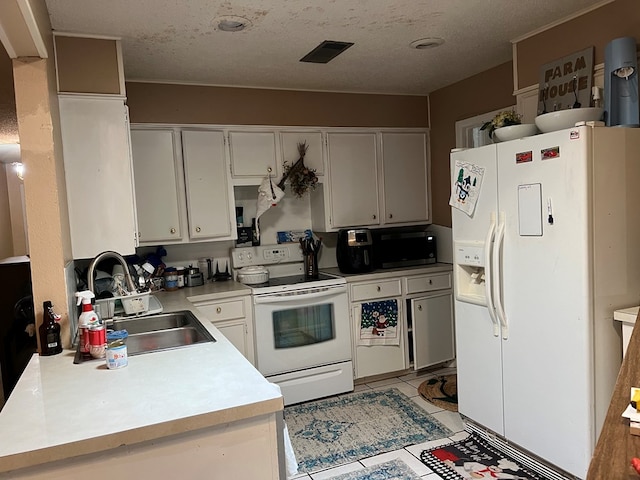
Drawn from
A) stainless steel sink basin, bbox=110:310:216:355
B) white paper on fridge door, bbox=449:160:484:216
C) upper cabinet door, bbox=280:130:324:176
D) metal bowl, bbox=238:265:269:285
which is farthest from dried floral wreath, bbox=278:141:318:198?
stainless steel sink basin, bbox=110:310:216:355

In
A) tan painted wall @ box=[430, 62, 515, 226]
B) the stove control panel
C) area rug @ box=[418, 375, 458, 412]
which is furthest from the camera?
the stove control panel

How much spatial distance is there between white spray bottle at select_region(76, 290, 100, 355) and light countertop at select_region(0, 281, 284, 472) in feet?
0.27

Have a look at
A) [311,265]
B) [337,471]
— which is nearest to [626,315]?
[337,471]

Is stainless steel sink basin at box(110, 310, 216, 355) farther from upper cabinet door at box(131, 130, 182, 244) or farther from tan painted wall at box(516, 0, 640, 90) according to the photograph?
tan painted wall at box(516, 0, 640, 90)

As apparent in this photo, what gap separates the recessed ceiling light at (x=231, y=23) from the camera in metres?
2.42

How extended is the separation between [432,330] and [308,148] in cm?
180

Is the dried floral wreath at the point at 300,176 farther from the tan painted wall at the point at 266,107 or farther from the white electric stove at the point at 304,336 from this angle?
the white electric stove at the point at 304,336

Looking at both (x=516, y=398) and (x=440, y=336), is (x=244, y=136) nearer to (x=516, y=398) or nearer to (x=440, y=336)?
(x=440, y=336)

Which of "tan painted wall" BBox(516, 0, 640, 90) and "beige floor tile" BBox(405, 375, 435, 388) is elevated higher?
"tan painted wall" BBox(516, 0, 640, 90)

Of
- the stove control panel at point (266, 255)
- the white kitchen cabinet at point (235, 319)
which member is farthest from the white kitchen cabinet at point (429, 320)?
the white kitchen cabinet at point (235, 319)

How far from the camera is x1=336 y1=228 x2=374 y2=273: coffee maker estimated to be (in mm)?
3828

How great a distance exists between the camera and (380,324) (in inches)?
150

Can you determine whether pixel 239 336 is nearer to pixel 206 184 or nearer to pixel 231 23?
pixel 206 184

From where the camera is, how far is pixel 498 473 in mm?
2475
